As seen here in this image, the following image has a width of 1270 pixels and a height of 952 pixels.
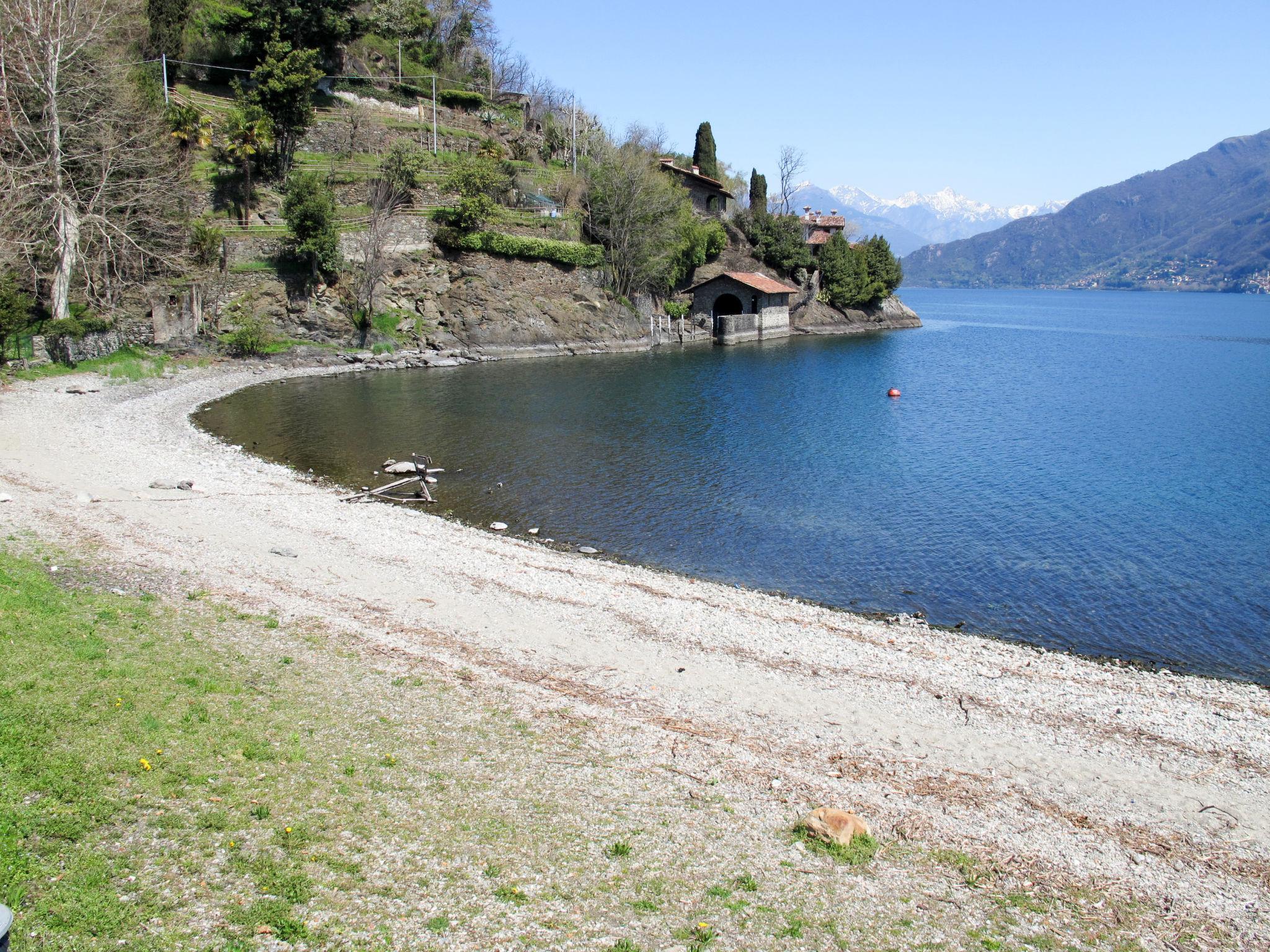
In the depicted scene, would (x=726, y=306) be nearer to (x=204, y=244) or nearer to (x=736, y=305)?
(x=736, y=305)

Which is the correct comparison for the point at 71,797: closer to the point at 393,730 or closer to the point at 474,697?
the point at 393,730

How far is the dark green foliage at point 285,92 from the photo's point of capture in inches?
2176

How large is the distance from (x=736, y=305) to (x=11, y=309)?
56744mm

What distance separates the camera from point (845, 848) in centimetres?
980

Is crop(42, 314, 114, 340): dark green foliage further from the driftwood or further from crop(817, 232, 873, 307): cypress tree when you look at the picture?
crop(817, 232, 873, 307): cypress tree

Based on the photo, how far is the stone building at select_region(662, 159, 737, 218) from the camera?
80.6m

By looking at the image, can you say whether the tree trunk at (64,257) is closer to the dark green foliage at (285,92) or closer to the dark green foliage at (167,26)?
the dark green foliage at (285,92)

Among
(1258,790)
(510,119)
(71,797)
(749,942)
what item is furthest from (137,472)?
(510,119)

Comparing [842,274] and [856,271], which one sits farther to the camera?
[856,271]

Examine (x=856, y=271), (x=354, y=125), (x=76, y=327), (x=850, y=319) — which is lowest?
(x=76, y=327)

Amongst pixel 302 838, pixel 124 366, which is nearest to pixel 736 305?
pixel 124 366

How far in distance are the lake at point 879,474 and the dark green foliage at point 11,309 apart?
9.59 m

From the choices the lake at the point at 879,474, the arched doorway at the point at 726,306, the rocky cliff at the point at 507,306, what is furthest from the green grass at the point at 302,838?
the arched doorway at the point at 726,306

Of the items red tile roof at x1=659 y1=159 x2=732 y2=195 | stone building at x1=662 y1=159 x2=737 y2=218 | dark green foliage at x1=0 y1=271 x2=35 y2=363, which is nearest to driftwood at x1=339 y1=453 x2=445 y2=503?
dark green foliage at x1=0 y1=271 x2=35 y2=363
